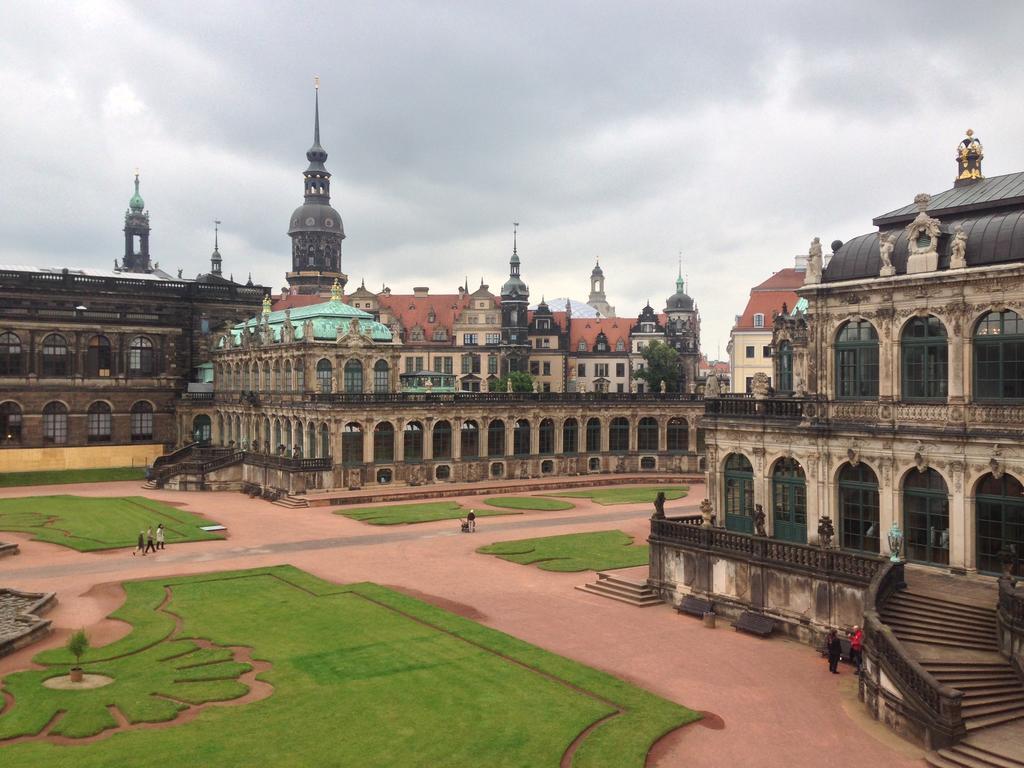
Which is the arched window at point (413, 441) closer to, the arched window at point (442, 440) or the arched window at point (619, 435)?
the arched window at point (442, 440)

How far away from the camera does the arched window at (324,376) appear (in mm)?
83500

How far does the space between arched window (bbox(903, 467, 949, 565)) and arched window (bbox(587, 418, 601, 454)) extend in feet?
195

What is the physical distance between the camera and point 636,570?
45781 millimetres

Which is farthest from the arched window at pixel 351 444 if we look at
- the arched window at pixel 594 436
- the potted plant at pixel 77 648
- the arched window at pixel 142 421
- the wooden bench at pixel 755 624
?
the potted plant at pixel 77 648

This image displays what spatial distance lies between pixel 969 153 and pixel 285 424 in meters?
63.5

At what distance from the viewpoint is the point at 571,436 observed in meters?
94.3

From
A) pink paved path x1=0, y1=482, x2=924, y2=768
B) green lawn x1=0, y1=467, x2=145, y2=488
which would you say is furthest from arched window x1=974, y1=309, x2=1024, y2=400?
green lawn x1=0, y1=467, x2=145, y2=488

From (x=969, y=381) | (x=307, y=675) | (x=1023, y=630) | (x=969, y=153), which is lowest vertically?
(x=307, y=675)

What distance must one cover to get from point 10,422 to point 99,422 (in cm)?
839

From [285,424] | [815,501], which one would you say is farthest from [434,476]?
[815,501]

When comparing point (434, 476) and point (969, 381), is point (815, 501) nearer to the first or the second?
point (969, 381)

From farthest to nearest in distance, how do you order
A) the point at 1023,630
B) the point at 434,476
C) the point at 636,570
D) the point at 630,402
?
the point at 630,402 < the point at 434,476 < the point at 636,570 < the point at 1023,630

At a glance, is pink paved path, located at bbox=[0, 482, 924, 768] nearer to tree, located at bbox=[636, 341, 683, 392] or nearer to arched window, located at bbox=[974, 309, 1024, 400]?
arched window, located at bbox=[974, 309, 1024, 400]

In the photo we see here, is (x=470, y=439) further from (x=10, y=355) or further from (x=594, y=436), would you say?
(x=10, y=355)
